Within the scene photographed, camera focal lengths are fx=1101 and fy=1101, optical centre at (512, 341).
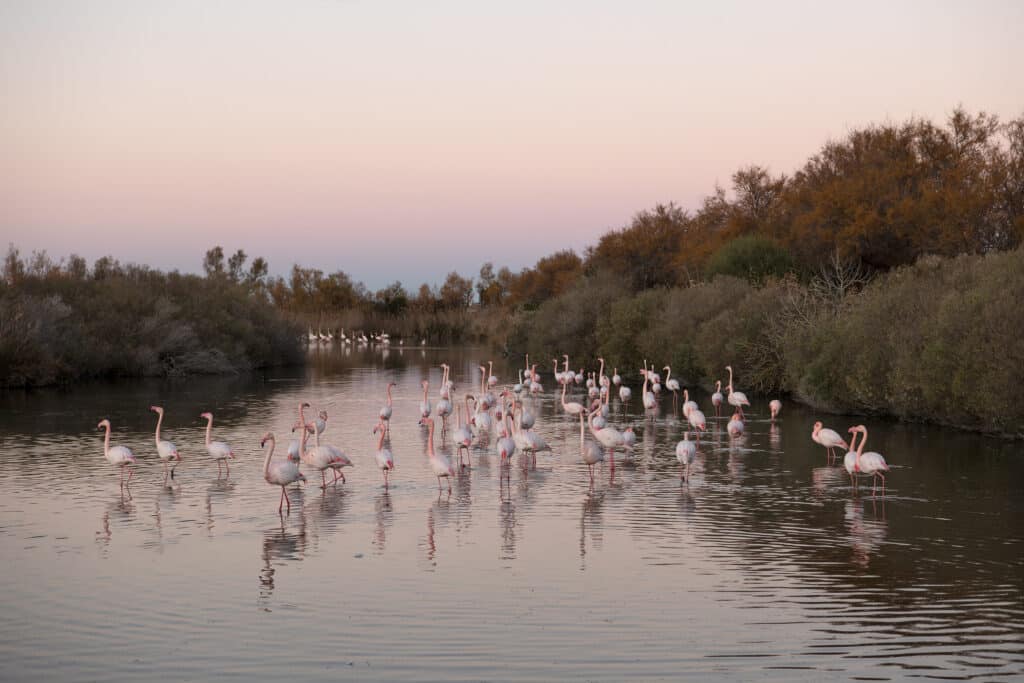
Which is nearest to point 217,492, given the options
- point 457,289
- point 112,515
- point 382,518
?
point 112,515

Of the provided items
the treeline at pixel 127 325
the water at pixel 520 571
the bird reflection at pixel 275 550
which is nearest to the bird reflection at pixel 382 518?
the water at pixel 520 571

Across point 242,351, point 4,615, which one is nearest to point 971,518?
point 4,615

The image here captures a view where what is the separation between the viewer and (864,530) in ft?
42.2

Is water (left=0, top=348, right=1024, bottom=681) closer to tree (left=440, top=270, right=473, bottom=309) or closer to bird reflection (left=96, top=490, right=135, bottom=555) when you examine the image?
bird reflection (left=96, top=490, right=135, bottom=555)

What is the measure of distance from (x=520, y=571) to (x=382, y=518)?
A: 3.14 meters

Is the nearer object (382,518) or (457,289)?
(382,518)

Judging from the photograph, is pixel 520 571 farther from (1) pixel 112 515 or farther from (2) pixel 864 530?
(1) pixel 112 515

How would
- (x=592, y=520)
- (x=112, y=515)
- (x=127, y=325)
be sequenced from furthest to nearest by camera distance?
(x=127, y=325)
(x=112, y=515)
(x=592, y=520)

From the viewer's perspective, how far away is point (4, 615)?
30.6ft

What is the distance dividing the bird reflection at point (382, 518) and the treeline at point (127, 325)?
82.9 feet

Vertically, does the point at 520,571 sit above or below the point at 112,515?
below

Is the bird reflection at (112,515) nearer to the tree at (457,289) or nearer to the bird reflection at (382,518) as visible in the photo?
the bird reflection at (382,518)

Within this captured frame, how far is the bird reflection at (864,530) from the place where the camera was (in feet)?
38.0

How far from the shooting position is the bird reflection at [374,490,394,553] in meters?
12.1
